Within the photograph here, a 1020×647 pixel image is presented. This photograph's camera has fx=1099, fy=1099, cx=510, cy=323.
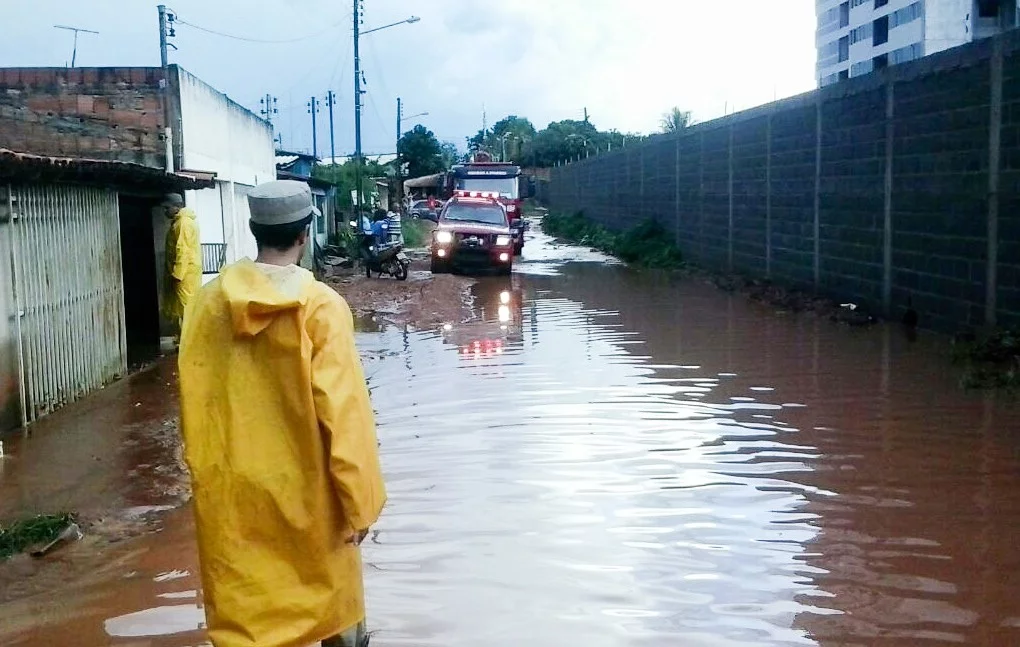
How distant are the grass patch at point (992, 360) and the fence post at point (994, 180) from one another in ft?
1.26

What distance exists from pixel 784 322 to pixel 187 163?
29.1ft

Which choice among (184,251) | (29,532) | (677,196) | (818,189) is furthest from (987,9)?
(29,532)

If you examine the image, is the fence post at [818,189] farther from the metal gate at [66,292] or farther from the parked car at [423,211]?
the parked car at [423,211]

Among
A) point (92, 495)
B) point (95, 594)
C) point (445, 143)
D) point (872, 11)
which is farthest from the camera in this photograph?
point (445, 143)

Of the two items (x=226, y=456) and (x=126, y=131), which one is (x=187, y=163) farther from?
(x=226, y=456)

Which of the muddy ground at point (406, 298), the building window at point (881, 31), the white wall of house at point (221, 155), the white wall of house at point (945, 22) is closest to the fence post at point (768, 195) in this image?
the muddy ground at point (406, 298)

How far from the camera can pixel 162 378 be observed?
11531 mm

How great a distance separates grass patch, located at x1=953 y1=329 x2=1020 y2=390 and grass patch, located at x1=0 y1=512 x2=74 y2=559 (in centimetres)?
717

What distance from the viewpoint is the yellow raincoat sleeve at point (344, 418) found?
10.4 feet

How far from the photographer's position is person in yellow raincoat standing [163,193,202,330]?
447 inches

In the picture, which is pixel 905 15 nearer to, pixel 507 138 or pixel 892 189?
pixel 507 138

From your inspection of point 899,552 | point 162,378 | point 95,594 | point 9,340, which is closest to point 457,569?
point 95,594

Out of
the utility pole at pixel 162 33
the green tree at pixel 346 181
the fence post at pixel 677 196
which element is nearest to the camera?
the fence post at pixel 677 196

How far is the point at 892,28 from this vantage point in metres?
61.5
